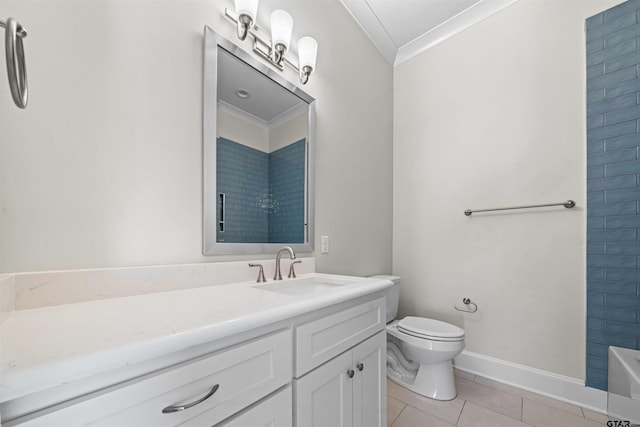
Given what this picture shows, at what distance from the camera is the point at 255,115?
131 cm

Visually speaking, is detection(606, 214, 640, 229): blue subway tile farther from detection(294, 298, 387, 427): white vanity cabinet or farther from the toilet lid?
detection(294, 298, 387, 427): white vanity cabinet

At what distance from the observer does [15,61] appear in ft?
1.36

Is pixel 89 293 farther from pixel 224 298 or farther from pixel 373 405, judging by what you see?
pixel 373 405

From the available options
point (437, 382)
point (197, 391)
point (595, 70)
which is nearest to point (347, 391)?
point (197, 391)

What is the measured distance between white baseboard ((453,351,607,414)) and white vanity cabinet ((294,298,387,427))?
112cm

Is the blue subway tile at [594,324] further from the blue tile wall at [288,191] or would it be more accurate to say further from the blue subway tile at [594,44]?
the blue tile wall at [288,191]

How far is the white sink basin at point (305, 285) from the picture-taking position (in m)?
1.15

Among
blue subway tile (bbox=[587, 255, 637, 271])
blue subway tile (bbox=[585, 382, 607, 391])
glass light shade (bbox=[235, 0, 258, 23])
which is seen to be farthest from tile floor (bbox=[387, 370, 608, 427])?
glass light shade (bbox=[235, 0, 258, 23])

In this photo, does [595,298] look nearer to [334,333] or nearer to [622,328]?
[622,328]

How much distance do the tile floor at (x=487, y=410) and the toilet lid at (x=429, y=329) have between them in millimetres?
396

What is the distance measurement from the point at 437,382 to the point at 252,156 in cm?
174

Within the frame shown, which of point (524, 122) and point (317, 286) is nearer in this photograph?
point (317, 286)

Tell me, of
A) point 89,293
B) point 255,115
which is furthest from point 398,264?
point 89,293

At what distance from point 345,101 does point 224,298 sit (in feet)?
5.18
